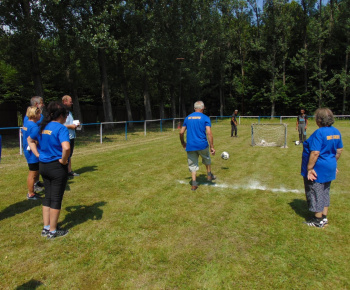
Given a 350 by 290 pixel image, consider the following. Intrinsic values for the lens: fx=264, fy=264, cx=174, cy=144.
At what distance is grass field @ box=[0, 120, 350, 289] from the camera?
113 inches

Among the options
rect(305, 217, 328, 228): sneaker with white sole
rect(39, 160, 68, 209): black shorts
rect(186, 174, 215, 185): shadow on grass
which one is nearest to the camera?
rect(39, 160, 68, 209): black shorts

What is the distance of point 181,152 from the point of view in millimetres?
11211

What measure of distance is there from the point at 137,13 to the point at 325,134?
19.3 metres

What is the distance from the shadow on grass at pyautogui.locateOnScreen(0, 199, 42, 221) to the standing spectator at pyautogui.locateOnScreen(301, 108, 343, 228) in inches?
190

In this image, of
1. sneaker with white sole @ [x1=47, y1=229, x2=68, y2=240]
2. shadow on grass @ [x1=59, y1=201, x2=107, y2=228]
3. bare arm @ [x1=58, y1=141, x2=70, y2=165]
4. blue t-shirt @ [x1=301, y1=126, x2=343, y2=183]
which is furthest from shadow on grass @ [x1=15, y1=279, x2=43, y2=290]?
blue t-shirt @ [x1=301, y1=126, x2=343, y2=183]

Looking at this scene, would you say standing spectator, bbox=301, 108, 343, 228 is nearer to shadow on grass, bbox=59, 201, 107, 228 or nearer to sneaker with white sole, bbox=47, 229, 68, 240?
shadow on grass, bbox=59, 201, 107, 228

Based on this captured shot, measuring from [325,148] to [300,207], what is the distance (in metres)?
1.51

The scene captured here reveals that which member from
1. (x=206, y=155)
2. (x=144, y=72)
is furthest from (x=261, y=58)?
(x=206, y=155)

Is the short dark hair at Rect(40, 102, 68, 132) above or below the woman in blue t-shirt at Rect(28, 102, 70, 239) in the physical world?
above

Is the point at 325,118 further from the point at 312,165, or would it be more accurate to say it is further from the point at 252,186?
the point at 252,186

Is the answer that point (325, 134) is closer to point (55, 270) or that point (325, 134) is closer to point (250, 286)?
point (250, 286)

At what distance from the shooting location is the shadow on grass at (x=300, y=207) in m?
4.51

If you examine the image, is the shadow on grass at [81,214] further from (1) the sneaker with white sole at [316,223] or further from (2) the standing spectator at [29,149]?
(1) the sneaker with white sole at [316,223]

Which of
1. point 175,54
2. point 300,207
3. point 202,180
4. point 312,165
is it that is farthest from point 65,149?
point 175,54
